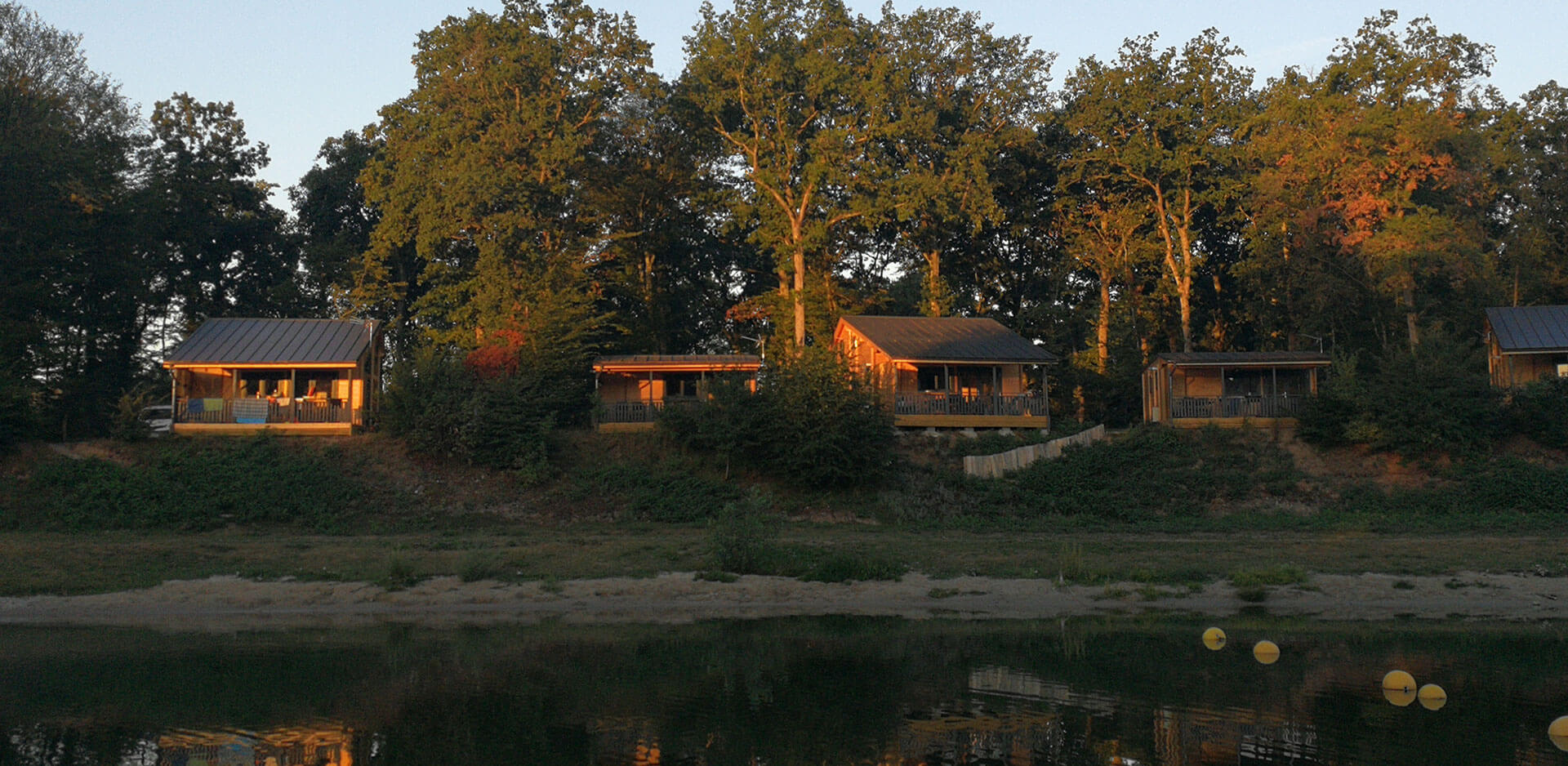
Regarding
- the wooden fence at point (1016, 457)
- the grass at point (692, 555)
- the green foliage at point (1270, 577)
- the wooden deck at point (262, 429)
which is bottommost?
the green foliage at point (1270, 577)

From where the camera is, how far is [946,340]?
47.0 metres

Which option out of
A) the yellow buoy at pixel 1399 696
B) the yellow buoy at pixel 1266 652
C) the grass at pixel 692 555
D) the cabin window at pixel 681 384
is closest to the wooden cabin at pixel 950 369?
the cabin window at pixel 681 384

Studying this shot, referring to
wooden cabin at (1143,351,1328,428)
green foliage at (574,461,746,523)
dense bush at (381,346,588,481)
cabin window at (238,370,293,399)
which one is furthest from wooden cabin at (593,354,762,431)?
wooden cabin at (1143,351,1328,428)

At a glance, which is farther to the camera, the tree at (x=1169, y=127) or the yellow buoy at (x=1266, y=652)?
the tree at (x=1169, y=127)

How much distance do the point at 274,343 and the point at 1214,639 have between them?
35250 millimetres

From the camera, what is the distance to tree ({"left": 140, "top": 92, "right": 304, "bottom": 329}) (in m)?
52.2

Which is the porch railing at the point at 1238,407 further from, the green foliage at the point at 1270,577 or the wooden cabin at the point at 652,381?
the green foliage at the point at 1270,577

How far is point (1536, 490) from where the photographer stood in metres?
36.5

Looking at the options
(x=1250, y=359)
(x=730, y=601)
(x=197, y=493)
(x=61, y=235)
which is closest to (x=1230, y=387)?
(x=1250, y=359)

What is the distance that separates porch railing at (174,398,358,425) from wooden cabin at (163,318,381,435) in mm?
28

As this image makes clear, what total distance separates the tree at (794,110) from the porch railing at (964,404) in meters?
6.25

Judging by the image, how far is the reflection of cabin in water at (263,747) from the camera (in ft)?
48.9

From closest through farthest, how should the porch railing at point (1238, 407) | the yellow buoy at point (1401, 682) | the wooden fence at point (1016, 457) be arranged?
the yellow buoy at point (1401, 682) < the wooden fence at point (1016, 457) < the porch railing at point (1238, 407)

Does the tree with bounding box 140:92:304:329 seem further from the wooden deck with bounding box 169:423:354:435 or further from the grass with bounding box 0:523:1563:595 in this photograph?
the grass with bounding box 0:523:1563:595
